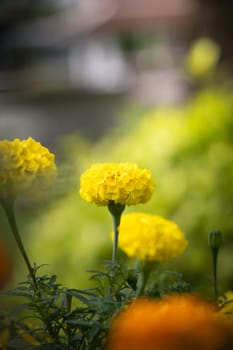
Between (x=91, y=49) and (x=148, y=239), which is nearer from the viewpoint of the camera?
(x=148, y=239)

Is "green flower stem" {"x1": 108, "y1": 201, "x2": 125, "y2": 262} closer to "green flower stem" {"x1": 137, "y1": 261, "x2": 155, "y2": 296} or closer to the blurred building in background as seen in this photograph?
"green flower stem" {"x1": 137, "y1": 261, "x2": 155, "y2": 296}

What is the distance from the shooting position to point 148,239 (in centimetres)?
61

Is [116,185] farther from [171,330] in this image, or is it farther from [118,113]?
[118,113]

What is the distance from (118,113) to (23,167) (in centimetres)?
348

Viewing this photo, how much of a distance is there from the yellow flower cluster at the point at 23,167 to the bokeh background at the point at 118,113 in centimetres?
5

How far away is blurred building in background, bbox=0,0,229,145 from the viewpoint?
6422 mm

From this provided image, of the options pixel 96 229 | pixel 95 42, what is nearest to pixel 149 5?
pixel 95 42

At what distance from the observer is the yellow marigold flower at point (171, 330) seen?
41cm

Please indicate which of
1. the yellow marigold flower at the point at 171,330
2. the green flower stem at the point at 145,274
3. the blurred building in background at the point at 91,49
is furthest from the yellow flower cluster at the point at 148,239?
the blurred building in background at the point at 91,49

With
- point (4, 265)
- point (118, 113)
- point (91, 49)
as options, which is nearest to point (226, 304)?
point (4, 265)

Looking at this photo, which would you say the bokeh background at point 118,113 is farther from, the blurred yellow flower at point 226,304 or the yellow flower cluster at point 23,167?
the blurred yellow flower at point 226,304

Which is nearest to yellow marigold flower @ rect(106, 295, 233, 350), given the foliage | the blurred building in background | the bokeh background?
the foliage

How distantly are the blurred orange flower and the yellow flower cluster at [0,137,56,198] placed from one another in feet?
0.13

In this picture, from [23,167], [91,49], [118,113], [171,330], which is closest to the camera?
[171,330]
